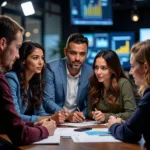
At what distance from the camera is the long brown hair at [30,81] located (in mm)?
2734

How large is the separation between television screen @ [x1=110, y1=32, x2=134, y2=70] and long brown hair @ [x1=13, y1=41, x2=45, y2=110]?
158 inches

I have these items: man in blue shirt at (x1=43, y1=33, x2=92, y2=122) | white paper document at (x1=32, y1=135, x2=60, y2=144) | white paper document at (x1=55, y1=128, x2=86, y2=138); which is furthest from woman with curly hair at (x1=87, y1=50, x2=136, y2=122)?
→ white paper document at (x1=32, y1=135, x2=60, y2=144)

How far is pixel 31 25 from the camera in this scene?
30.6 feet

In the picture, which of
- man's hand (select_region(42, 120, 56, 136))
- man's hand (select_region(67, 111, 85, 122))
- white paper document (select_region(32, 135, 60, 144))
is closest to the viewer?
white paper document (select_region(32, 135, 60, 144))

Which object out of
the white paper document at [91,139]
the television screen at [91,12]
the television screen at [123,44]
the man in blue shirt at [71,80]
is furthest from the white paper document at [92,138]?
the television screen at [91,12]

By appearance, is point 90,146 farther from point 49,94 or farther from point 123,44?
point 123,44

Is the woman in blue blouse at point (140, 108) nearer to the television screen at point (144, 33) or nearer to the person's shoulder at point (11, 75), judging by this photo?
the person's shoulder at point (11, 75)

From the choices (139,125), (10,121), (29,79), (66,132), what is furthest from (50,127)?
(29,79)

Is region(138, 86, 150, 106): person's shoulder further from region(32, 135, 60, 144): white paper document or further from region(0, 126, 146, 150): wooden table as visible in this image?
region(32, 135, 60, 144): white paper document

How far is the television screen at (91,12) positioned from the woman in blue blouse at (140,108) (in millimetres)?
4975

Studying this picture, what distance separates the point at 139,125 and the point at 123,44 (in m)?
5.20

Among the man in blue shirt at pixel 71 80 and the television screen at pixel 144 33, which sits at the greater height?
the television screen at pixel 144 33

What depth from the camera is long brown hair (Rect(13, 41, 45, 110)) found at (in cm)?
273

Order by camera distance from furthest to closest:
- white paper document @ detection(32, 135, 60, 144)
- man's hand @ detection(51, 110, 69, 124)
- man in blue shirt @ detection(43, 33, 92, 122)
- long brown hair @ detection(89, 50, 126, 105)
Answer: man in blue shirt @ detection(43, 33, 92, 122) → long brown hair @ detection(89, 50, 126, 105) → man's hand @ detection(51, 110, 69, 124) → white paper document @ detection(32, 135, 60, 144)
